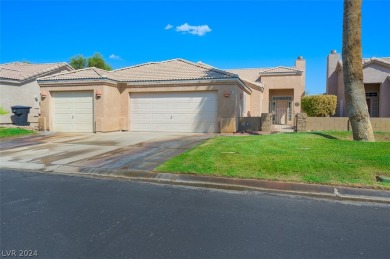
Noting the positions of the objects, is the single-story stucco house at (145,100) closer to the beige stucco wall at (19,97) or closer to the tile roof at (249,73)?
the beige stucco wall at (19,97)

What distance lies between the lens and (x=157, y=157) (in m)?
8.84

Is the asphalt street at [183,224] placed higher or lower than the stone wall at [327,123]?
lower

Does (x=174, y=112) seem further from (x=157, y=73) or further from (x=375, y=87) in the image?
(x=375, y=87)

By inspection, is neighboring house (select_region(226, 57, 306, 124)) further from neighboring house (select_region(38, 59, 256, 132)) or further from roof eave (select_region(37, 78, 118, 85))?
roof eave (select_region(37, 78, 118, 85))

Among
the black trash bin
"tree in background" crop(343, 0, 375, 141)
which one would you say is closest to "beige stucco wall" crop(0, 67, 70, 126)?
the black trash bin

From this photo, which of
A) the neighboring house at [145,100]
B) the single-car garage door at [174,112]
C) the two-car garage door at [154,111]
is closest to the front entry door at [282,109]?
the neighboring house at [145,100]

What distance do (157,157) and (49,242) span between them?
17.7 ft

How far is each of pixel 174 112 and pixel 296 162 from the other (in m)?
10.2

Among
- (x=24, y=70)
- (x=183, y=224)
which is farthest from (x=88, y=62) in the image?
(x=183, y=224)

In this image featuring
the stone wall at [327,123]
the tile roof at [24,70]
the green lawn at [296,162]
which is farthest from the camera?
the tile roof at [24,70]

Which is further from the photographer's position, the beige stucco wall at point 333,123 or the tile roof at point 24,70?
the tile roof at point 24,70

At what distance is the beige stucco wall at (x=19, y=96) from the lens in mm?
21345

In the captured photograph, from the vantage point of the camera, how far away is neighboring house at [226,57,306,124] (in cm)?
2429

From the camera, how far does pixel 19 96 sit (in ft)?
73.8
